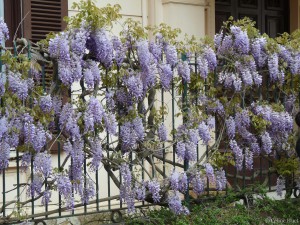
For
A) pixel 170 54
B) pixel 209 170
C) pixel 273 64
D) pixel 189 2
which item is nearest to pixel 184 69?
pixel 170 54

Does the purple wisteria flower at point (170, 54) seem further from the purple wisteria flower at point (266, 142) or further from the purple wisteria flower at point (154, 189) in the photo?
the purple wisteria flower at point (266, 142)

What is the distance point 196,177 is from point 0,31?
219cm

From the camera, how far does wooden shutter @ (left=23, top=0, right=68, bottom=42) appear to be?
8492 mm

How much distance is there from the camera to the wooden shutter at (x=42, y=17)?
8492mm

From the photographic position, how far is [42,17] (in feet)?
28.4

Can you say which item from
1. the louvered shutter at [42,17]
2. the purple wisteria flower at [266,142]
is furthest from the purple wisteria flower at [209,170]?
the louvered shutter at [42,17]

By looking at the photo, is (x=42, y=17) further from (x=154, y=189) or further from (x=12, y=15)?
(x=154, y=189)

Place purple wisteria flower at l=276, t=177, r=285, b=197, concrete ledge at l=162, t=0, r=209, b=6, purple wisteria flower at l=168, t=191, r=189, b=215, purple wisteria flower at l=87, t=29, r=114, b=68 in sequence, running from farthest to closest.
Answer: concrete ledge at l=162, t=0, r=209, b=6 < purple wisteria flower at l=276, t=177, r=285, b=197 < purple wisteria flower at l=168, t=191, r=189, b=215 < purple wisteria flower at l=87, t=29, r=114, b=68

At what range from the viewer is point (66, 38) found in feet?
20.7

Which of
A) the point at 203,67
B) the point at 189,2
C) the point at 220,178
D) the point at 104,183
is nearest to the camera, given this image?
the point at 203,67

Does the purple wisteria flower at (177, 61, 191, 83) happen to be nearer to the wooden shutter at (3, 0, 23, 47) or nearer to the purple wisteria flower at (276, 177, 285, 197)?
the purple wisteria flower at (276, 177, 285, 197)

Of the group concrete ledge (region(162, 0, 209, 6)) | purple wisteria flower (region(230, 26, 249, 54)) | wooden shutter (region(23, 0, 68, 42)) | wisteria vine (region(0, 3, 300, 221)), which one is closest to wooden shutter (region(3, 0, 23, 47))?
wooden shutter (region(23, 0, 68, 42))

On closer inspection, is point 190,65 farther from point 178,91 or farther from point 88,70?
point 88,70

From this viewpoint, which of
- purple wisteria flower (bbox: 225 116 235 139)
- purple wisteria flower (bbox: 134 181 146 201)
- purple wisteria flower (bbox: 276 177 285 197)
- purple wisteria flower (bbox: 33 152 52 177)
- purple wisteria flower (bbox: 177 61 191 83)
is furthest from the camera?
purple wisteria flower (bbox: 276 177 285 197)
